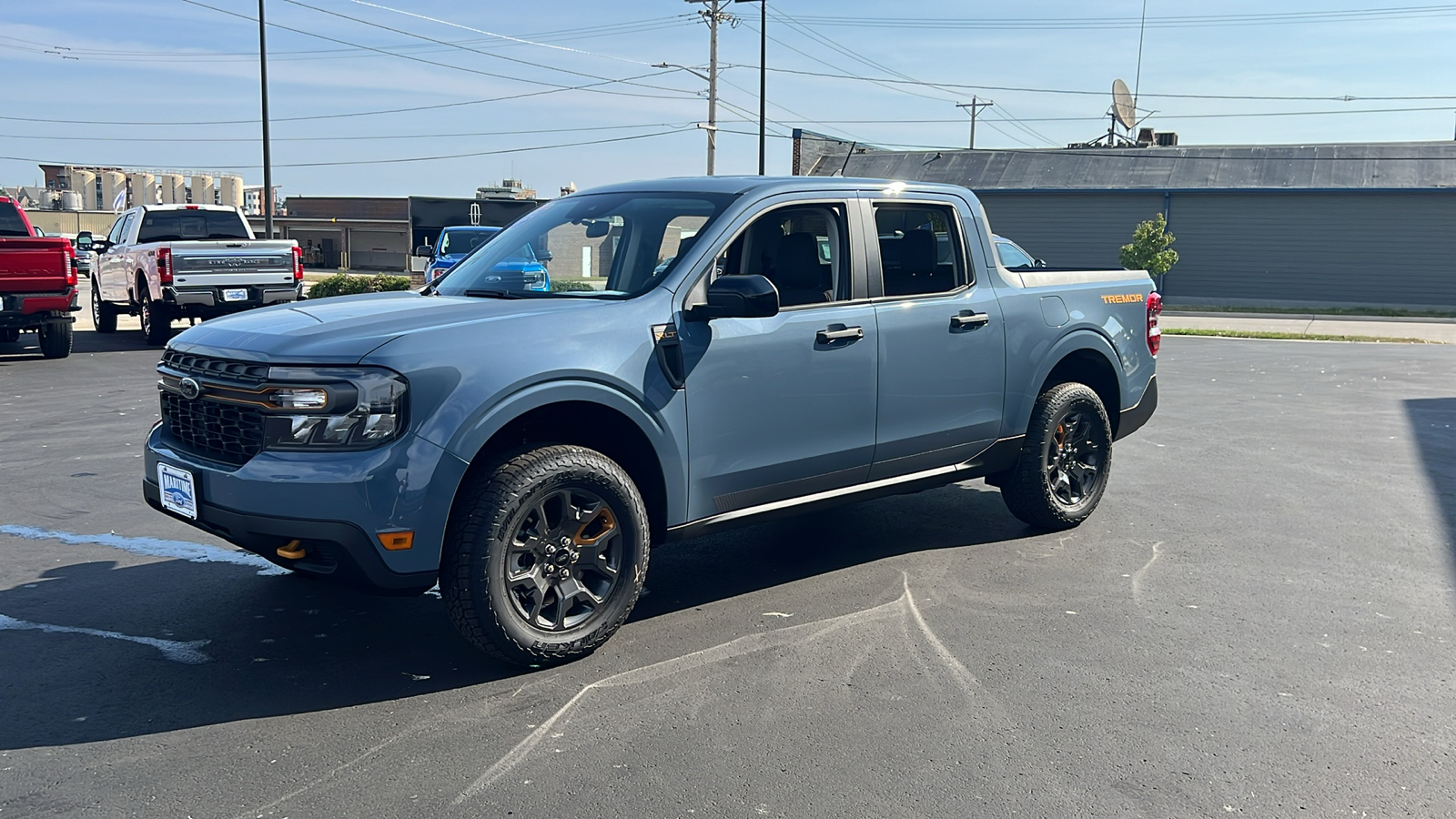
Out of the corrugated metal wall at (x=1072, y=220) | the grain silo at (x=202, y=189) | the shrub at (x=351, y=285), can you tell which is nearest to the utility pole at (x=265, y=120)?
the shrub at (x=351, y=285)

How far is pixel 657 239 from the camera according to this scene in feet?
17.4

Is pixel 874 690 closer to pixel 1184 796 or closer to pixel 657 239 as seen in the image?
pixel 1184 796

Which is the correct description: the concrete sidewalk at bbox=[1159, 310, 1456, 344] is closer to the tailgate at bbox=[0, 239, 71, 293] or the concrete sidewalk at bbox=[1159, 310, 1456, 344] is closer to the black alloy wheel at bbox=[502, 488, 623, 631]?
the tailgate at bbox=[0, 239, 71, 293]

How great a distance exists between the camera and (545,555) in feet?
14.8

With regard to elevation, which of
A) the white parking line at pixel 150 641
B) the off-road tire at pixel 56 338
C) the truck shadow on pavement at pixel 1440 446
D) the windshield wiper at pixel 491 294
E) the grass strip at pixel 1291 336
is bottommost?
the white parking line at pixel 150 641

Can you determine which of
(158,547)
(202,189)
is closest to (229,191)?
(202,189)

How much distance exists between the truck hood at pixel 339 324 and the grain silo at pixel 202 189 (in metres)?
92.5

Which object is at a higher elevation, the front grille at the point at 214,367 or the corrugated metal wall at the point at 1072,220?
the corrugated metal wall at the point at 1072,220

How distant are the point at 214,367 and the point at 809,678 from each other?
2567 millimetres

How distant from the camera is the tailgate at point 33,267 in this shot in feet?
45.8

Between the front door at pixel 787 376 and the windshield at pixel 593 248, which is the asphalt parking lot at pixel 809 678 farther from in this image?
the windshield at pixel 593 248

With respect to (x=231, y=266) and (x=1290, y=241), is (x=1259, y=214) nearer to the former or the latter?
(x=1290, y=241)

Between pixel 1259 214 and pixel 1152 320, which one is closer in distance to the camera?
pixel 1152 320

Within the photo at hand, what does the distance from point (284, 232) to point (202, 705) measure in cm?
6787
